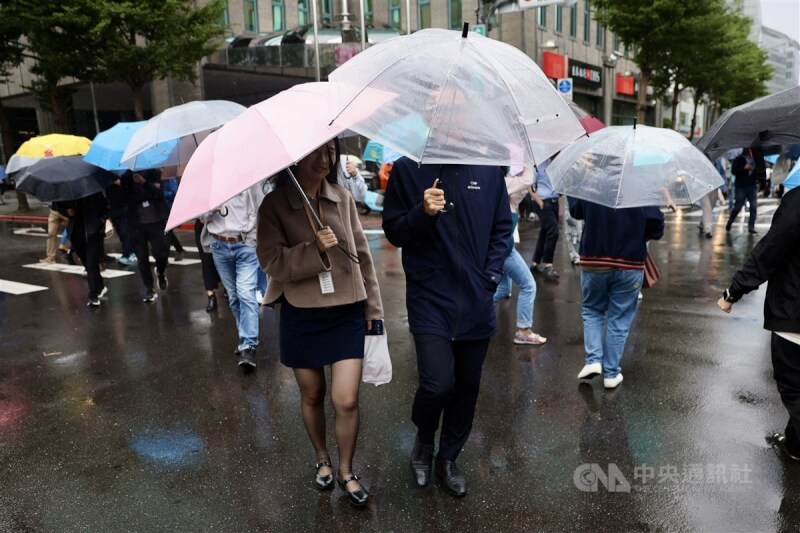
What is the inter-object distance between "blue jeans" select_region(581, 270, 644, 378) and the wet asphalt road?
10.1 inches

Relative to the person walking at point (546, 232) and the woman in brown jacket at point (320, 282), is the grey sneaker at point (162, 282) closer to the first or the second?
the person walking at point (546, 232)

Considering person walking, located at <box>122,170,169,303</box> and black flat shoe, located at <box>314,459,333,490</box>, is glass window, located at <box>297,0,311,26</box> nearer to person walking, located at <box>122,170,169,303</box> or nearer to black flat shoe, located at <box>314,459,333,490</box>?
person walking, located at <box>122,170,169,303</box>

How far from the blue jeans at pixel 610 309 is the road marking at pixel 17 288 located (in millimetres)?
8120

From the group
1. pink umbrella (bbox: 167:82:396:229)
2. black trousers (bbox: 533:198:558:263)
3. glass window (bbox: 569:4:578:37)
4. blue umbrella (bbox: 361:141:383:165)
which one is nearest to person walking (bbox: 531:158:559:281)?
black trousers (bbox: 533:198:558:263)

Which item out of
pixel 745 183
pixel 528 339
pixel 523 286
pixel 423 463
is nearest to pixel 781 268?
pixel 423 463

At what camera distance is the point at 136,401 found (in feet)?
16.5

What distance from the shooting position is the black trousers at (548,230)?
9.45m

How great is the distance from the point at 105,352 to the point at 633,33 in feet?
79.2

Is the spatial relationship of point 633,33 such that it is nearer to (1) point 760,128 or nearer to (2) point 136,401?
(1) point 760,128

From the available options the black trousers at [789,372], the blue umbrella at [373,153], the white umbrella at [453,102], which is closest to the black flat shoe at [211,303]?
the blue umbrella at [373,153]

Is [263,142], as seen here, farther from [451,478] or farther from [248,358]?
[248,358]

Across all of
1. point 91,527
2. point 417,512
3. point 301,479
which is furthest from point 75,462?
point 417,512

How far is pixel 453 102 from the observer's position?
2.82 m

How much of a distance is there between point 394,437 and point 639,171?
2.47 m
